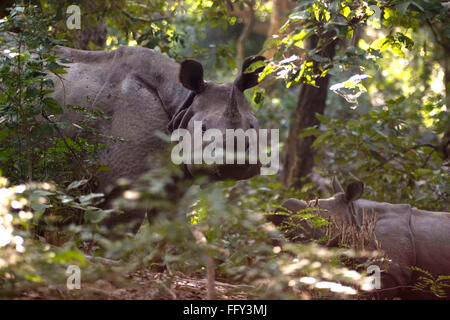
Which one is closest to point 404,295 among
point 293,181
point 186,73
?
point 186,73

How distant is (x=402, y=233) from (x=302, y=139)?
14.3 feet

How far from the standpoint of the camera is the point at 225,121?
5.12m

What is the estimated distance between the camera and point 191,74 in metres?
5.56

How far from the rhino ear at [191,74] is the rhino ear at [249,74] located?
37 cm

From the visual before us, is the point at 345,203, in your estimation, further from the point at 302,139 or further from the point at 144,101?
the point at 302,139

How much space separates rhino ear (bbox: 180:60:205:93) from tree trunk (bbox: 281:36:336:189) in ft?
15.5

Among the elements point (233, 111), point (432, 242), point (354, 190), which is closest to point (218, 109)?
point (233, 111)

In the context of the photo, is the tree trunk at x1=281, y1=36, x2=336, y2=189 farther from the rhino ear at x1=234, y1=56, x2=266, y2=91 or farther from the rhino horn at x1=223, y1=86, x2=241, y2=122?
the rhino horn at x1=223, y1=86, x2=241, y2=122

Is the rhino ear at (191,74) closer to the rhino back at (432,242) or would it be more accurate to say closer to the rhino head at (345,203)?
the rhino head at (345,203)

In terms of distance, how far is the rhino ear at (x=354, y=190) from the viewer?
636 centimetres

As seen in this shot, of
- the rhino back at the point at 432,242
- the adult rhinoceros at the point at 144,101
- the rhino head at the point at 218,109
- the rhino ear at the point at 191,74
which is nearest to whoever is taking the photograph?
the rhino head at the point at 218,109

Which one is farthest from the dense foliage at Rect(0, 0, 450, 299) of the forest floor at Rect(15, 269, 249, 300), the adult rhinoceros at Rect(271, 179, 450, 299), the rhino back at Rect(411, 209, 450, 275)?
the rhino back at Rect(411, 209, 450, 275)

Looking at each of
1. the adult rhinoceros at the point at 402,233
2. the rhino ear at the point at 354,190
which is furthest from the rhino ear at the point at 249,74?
the rhino ear at the point at 354,190
